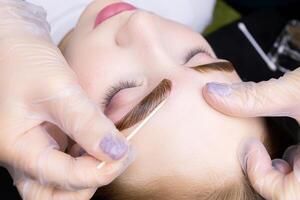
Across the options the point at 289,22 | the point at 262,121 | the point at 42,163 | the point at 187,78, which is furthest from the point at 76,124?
the point at 289,22

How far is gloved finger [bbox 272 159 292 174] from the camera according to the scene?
85 centimetres

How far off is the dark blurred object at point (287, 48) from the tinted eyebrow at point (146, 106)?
851mm

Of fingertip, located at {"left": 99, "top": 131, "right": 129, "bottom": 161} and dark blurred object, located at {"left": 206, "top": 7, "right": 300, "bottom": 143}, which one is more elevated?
fingertip, located at {"left": 99, "top": 131, "right": 129, "bottom": 161}

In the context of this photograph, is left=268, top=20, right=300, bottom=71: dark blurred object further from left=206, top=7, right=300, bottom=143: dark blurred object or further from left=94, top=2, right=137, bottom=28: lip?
left=94, top=2, right=137, bottom=28: lip

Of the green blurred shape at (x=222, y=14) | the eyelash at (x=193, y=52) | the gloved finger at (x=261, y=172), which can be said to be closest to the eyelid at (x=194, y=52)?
the eyelash at (x=193, y=52)

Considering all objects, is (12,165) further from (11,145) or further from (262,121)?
(262,121)

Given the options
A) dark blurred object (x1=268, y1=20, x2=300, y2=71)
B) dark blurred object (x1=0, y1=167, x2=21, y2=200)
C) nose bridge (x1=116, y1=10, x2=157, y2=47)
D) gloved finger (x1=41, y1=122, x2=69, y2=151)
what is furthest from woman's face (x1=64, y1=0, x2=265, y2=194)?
dark blurred object (x1=268, y1=20, x2=300, y2=71)

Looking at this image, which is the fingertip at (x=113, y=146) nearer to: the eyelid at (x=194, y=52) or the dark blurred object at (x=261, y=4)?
the eyelid at (x=194, y=52)

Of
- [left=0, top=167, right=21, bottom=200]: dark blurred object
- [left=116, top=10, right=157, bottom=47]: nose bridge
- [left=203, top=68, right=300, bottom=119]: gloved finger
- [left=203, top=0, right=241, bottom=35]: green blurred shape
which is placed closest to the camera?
[left=203, top=68, right=300, bottom=119]: gloved finger

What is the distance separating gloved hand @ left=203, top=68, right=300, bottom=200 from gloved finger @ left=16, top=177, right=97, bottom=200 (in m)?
0.30

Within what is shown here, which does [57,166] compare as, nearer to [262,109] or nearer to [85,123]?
[85,123]

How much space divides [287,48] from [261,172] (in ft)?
3.06

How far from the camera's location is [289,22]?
160 centimetres

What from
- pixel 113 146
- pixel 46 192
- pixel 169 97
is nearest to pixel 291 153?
pixel 169 97
